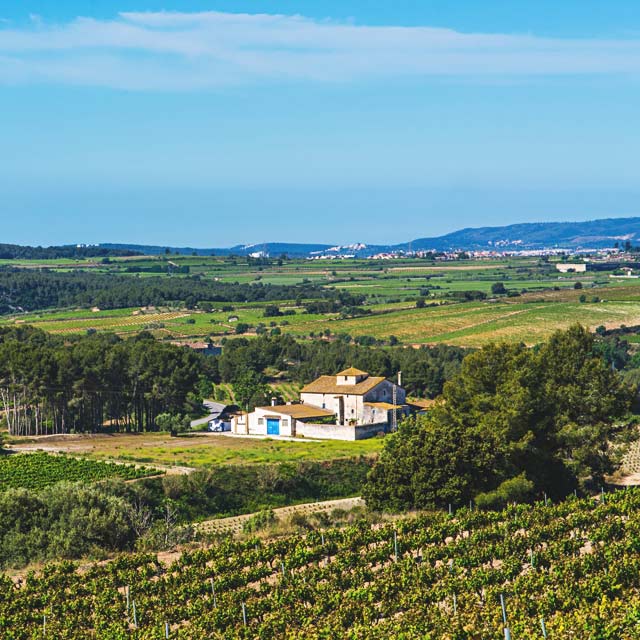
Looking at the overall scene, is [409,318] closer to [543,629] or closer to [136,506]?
[136,506]

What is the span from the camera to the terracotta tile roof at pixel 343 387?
2771 inches

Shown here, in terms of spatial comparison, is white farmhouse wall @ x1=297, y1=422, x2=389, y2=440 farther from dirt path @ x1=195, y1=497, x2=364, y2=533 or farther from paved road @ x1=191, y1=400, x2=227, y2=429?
dirt path @ x1=195, y1=497, x2=364, y2=533

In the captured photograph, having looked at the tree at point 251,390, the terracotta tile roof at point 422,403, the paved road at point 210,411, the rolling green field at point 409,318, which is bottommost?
the paved road at point 210,411

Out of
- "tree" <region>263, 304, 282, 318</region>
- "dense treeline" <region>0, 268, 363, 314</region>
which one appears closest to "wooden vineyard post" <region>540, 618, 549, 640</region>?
"tree" <region>263, 304, 282, 318</region>

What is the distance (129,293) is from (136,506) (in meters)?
138

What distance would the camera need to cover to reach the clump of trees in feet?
140

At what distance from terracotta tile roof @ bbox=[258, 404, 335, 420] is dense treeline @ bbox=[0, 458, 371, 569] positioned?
48.5 ft

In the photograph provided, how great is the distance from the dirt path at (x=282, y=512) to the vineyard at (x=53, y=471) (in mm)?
6727

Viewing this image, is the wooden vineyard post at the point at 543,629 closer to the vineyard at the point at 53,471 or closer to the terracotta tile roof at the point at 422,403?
the vineyard at the point at 53,471

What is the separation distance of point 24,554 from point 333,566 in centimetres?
1353

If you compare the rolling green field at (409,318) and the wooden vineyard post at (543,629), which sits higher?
the wooden vineyard post at (543,629)

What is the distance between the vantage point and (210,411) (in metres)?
85.2

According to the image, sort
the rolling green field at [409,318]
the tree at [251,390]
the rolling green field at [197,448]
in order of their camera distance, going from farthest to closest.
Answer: the rolling green field at [409,318]
the tree at [251,390]
the rolling green field at [197,448]

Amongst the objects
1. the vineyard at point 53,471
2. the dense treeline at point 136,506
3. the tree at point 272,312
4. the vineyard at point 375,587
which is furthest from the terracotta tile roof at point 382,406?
the tree at point 272,312
